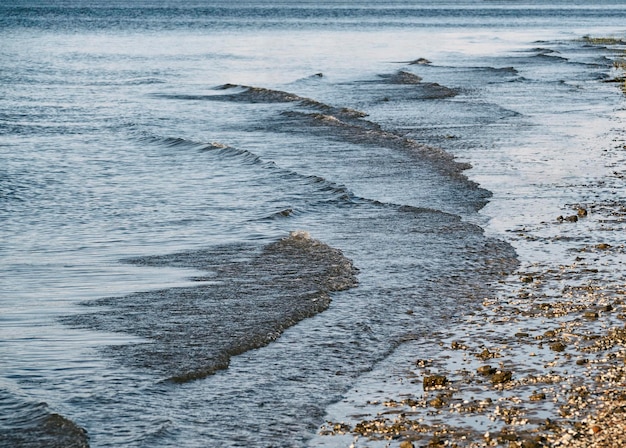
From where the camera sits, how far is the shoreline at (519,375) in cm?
824

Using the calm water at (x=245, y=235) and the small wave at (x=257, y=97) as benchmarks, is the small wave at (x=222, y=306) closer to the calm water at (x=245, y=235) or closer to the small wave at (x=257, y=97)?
the calm water at (x=245, y=235)

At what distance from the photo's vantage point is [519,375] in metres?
9.49

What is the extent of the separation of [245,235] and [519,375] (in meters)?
7.39

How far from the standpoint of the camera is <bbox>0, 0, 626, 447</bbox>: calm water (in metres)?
9.52

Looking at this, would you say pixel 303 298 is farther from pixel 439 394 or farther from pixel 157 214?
pixel 157 214

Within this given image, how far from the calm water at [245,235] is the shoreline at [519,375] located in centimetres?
41

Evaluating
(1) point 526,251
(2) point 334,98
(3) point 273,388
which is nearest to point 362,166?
(1) point 526,251

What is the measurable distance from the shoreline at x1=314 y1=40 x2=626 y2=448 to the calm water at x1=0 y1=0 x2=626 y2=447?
1.34 ft

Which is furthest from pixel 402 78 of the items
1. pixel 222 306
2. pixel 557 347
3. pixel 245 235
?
pixel 557 347

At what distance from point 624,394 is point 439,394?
5.22 feet

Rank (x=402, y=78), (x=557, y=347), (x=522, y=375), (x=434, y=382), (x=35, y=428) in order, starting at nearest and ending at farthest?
1. (x=35, y=428)
2. (x=434, y=382)
3. (x=522, y=375)
4. (x=557, y=347)
5. (x=402, y=78)

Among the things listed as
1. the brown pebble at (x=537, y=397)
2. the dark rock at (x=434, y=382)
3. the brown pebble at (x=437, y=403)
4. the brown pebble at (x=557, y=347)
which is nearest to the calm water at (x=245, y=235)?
the dark rock at (x=434, y=382)

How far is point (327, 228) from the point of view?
1666 cm

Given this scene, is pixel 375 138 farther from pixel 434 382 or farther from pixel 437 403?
pixel 437 403
